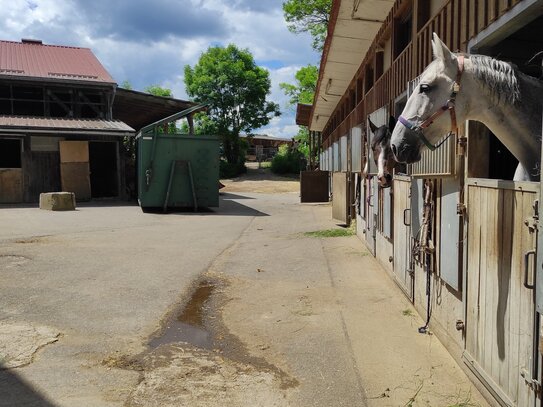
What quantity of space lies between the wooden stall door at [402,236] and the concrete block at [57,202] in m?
12.5

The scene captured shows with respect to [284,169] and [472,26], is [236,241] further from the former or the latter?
[284,169]

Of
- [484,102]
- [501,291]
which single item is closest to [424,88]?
[484,102]

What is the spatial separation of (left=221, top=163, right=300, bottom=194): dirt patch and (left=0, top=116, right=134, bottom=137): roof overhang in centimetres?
1289

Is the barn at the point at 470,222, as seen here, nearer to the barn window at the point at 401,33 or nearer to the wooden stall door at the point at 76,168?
the barn window at the point at 401,33

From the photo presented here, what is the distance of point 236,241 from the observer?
1053 cm

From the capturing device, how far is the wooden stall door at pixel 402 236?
5730 mm

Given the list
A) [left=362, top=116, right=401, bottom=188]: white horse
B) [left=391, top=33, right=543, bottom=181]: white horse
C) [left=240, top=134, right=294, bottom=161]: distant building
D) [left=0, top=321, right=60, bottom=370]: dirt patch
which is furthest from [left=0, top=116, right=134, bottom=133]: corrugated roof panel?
[left=240, top=134, right=294, bottom=161]: distant building

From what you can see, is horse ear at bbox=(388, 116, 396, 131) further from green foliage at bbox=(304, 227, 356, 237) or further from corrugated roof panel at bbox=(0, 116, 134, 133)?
corrugated roof panel at bbox=(0, 116, 134, 133)

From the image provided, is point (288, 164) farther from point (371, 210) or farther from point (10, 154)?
point (371, 210)

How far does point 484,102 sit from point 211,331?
3.30 m

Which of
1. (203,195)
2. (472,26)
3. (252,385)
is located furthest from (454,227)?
(203,195)

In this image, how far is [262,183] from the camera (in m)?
36.7

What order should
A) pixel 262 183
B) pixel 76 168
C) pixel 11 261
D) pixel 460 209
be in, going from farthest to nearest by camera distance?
pixel 262 183, pixel 76 168, pixel 11 261, pixel 460 209

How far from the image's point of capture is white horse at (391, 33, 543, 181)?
10.1 feet
